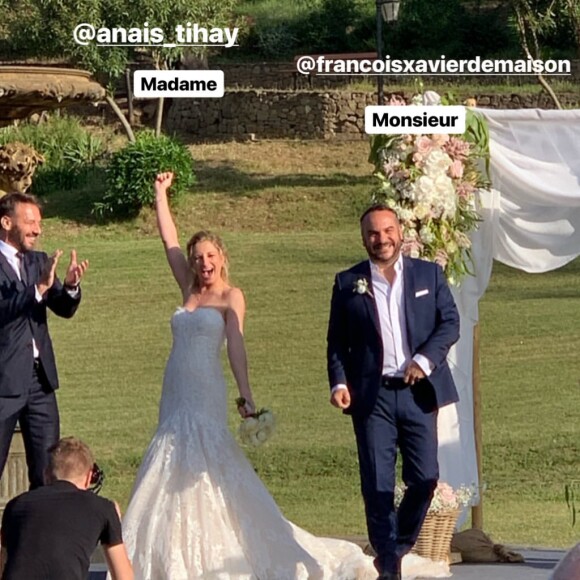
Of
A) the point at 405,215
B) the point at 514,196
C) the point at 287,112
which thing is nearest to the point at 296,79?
the point at 287,112

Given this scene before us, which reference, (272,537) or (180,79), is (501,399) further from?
(272,537)

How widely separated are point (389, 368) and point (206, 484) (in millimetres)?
1186

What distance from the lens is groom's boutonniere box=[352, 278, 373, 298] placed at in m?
7.43

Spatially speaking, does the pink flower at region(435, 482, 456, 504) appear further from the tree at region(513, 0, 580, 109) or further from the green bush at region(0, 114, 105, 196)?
the tree at region(513, 0, 580, 109)

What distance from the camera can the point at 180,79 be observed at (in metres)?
10.0

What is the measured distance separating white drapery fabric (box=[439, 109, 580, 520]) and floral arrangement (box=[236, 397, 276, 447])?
1.62 m

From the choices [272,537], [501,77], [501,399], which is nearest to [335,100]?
[501,77]

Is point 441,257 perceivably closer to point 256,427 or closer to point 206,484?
point 256,427

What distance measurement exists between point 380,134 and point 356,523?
3570 millimetres

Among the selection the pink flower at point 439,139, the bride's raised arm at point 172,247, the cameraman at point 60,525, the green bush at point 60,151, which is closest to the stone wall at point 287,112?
the green bush at point 60,151

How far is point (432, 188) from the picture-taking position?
8711 mm

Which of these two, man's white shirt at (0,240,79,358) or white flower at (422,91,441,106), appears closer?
man's white shirt at (0,240,79,358)

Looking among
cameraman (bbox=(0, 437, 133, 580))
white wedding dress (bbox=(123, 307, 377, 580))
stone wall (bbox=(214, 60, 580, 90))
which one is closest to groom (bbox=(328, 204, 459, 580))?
white wedding dress (bbox=(123, 307, 377, 580))

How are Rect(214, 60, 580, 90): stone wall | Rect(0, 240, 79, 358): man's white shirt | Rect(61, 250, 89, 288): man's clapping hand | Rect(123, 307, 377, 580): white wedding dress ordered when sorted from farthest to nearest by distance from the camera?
Rect(214, 60, 580, 90): stone wall
Rect(123, 307, 377, 580): white wedding dress
Rect(0, 240, 79, 358): man's white shirt
Rect(61, 250, 89, 288): man's clapping hand
